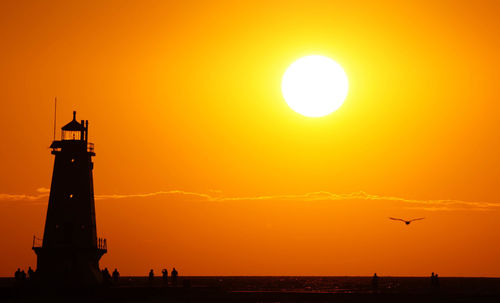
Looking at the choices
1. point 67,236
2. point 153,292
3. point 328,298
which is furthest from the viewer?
point 328,298

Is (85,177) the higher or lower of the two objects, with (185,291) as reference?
higher

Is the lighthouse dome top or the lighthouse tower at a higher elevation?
the lighthouse dome top

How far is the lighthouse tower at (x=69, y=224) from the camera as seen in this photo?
71750mm

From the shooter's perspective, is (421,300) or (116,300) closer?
(116,300)

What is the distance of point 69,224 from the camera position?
72062 mm

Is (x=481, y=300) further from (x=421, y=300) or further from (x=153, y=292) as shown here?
(x=153, y=292)

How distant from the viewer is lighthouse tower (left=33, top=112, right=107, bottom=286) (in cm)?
7175

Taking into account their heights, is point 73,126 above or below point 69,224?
above

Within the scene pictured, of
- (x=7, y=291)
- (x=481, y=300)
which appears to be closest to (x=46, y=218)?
(x=7, y=291)

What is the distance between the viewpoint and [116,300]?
7319 cm

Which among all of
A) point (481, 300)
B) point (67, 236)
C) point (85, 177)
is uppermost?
point (85, 177)

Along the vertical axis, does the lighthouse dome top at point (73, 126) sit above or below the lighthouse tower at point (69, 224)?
above

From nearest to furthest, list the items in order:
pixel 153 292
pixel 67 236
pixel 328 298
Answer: pixel 67 236
pixel 153 292
pixel 328 298

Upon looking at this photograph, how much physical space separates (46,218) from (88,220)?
3.49 metres
